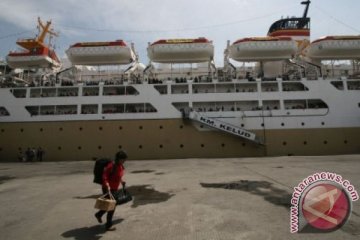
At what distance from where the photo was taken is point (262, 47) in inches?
917

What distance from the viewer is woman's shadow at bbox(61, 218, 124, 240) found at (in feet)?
15.5

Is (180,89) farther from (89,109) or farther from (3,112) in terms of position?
(3,112)

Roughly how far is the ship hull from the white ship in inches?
3.0

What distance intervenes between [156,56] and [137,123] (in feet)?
21.5

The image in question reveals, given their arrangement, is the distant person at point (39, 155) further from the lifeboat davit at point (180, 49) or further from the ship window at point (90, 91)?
the lifeboat davit at point (180, 49)

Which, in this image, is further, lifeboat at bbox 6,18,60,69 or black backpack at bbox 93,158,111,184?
lifeboat at bbox 6,18,60,69

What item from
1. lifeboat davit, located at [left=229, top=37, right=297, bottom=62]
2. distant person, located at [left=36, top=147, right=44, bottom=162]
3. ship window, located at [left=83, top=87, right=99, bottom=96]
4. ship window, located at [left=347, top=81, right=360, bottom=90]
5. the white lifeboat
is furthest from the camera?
the white lifeboat

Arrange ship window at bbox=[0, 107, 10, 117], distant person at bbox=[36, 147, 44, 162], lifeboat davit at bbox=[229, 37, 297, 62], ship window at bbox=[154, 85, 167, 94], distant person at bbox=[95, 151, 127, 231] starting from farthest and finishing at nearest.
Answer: lifeboat davit at bbox=[229, 37, 297, 62], ship window at bbox=[0, 107, 10, 117], ship window at bbox=[154, 85, 167, 94], distant person at bbox=[36, 147, 44, 162], distant person at bbox=[95, 151, 127, 231]

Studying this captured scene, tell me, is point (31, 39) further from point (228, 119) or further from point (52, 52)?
point (228, 119)

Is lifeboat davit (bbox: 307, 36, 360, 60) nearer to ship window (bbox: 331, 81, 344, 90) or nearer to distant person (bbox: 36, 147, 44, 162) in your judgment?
ship window (bbox: 331, 81, 344, 90)

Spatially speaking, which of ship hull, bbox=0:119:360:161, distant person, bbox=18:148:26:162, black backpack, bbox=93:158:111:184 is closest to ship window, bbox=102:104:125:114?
ship hull, bbox=0:119:360:161

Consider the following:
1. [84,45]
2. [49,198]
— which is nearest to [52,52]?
[84,45]

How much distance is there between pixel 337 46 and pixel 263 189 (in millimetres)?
20816

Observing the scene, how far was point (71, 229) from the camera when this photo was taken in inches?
202
